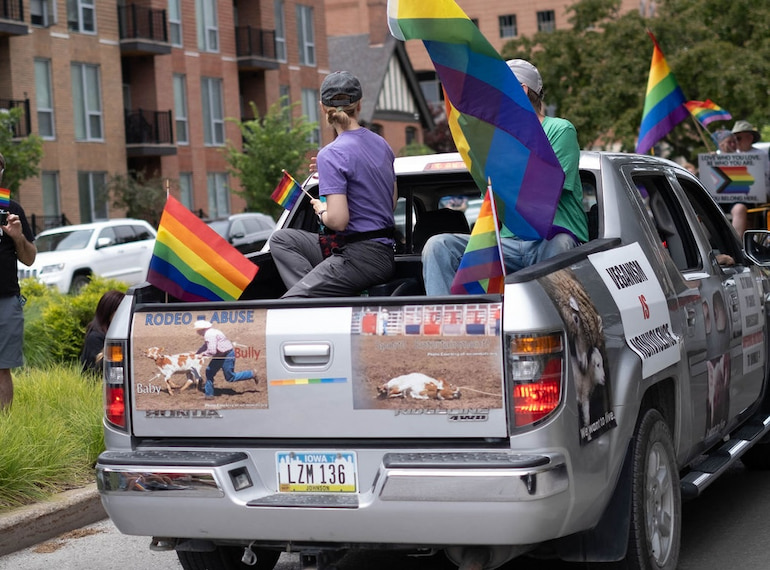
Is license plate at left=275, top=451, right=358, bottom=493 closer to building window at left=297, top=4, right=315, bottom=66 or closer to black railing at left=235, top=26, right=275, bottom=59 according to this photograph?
black railing at left=235, top=26, right=275, bottom=59

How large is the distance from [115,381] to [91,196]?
38296 mm

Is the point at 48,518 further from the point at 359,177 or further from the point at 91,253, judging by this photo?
the point at 91,253

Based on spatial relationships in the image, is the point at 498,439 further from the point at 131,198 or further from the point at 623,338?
the point at 131,198

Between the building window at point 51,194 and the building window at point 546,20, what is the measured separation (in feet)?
191

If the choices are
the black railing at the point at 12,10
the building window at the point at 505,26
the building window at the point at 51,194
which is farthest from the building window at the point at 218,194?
the building window at the point at 505,26

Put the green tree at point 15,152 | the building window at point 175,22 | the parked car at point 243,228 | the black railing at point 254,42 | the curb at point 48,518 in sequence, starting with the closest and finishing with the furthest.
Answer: the curb at point 48,518, the parked car at point 243,228, the green tree at point 15,152, the building window at point 175,22, the black railing at point 254,42

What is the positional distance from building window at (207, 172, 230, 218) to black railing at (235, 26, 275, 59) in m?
5.16

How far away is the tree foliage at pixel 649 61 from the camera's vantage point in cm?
4066

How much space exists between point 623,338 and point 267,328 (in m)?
1.36

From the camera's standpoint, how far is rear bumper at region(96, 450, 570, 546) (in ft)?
13.9

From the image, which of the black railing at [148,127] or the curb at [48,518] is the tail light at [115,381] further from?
the black railing at [148,127]

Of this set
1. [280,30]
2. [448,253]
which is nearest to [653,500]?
[448,253]

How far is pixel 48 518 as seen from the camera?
6848 millimetres

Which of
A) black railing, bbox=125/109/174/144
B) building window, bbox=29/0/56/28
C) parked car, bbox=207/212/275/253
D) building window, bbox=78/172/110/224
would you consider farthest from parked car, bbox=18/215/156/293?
black railing, bbox=125/109/174/144
